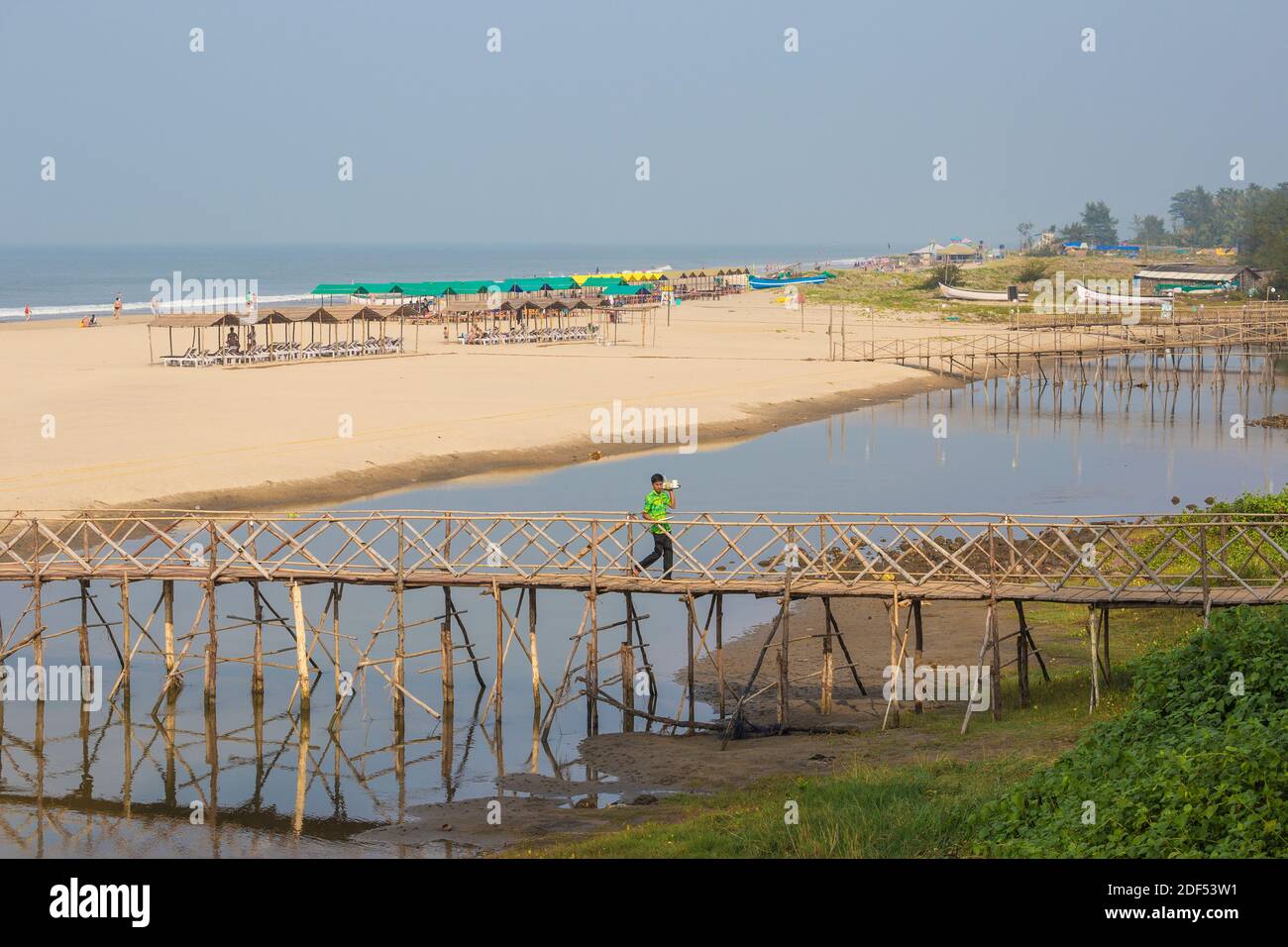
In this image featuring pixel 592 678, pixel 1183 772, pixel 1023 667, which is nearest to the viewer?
pixel 1183 772

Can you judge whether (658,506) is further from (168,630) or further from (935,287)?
(935,287)

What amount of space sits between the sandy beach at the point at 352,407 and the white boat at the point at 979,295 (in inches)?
1396

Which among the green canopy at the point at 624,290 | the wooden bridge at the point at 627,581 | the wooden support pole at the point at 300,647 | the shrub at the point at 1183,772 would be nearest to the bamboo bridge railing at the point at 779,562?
the wooden bridge at the point at 627,581

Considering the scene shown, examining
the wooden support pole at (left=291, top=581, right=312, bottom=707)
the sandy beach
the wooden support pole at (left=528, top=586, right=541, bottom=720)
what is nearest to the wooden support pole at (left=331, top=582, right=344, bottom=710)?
the wooden support pole at (left=291, top=581, right=312, bottom=707)

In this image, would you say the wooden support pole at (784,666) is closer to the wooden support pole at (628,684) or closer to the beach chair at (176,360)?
the wooden support pole at (628,684)

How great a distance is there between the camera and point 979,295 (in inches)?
4936

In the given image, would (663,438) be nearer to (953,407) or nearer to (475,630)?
(953,407)

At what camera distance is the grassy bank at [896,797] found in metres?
16.2

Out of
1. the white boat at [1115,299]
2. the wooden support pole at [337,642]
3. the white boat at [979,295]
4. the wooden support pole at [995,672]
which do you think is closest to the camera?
the wooden support pole at [995,672]

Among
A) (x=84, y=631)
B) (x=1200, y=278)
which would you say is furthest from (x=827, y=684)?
(x=1200, y=278)

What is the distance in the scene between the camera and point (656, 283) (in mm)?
133375

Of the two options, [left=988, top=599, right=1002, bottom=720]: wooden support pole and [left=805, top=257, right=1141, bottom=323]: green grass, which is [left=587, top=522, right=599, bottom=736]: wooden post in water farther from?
[left=805, top=257, right=1141, bottom=323]: green grass

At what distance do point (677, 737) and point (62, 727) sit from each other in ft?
32.9

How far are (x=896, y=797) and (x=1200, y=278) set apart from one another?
121 meters
